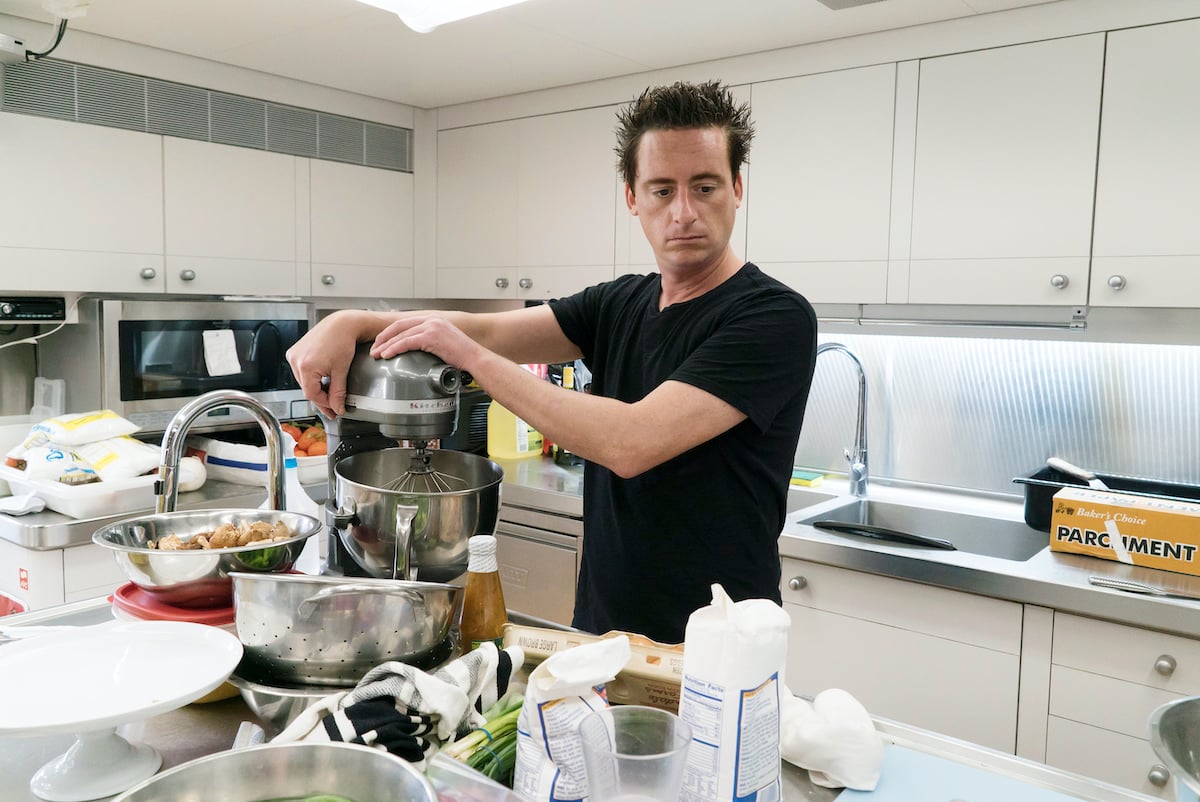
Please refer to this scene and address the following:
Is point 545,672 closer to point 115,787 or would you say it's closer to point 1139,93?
point 115,787

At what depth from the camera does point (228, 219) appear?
305cm

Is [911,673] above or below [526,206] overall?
below

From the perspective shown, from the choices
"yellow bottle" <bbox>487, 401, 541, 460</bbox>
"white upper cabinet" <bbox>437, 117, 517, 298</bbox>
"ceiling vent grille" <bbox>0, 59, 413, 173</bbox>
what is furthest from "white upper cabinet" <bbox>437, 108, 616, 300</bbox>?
"yellow bottle" <bbox>487, 401, 541, 460</bbox>

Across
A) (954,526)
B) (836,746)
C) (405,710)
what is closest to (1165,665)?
(954,526)

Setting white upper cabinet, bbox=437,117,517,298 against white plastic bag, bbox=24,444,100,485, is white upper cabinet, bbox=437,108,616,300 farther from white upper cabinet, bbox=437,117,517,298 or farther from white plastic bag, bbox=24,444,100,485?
white plastic bag, bbox=24,444,100,485

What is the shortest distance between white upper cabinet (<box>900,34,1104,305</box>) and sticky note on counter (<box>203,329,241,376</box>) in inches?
82.8

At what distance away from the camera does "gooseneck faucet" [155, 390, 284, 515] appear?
48.4 inches

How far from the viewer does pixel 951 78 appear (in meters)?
2.38

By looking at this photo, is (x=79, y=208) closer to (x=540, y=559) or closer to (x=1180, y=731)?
(x=540, y=559)

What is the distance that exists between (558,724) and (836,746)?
0.32 m

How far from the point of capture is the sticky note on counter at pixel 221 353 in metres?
2.94

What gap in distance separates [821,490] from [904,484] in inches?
10.4

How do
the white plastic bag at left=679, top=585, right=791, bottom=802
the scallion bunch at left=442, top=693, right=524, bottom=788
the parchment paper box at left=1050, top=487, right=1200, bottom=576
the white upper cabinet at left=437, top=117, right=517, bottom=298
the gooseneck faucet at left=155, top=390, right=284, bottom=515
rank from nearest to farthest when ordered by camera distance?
the white plastic bag at left=679, top=585, right=791, bottom=802 → the scallion bunch at left=442, top=693, right=524, bottom=788 → the gooseneck faucet at left=155, top=390, right=284, bottom=515 → the parchment paper box at left=1050, top=487, right=1200, bottom=576 → the white upper cabinet at left=437, top=117, right=517, bottom=298

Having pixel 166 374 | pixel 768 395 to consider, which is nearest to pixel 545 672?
pixel 768 395
